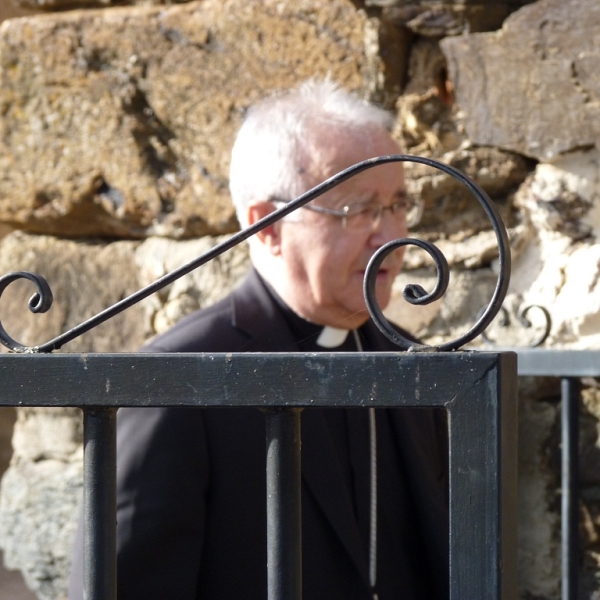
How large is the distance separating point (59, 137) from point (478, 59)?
0.96m

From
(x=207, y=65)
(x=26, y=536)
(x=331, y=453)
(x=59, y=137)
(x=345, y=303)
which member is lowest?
(x=26, y=536)

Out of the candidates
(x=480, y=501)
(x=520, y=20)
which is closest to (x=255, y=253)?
(x=520, y=20)

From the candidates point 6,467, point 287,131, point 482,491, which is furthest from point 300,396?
point 6,467

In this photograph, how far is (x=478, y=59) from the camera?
5.92ft

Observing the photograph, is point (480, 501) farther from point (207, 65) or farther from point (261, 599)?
point (207, 65)

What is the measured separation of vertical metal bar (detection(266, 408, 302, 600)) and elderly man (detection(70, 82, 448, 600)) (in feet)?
2.20

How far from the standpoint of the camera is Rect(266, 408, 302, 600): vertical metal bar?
761 mm

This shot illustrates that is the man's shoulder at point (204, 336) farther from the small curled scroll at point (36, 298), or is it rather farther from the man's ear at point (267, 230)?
the small curled scroll at point (36, 298)

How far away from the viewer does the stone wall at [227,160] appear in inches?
70.2

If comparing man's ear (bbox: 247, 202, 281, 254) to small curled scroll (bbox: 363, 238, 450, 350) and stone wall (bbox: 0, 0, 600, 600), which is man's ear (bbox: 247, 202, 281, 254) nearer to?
stone wall (bbox: 0, 0, 600, 600)

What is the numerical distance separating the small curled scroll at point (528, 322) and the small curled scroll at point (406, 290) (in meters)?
0.94

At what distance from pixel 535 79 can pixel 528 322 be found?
0.46m

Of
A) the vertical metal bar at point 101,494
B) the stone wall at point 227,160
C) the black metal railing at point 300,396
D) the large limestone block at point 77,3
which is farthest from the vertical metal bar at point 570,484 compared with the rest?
the large limestone block at point 77,3

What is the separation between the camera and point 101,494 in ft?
2.63
